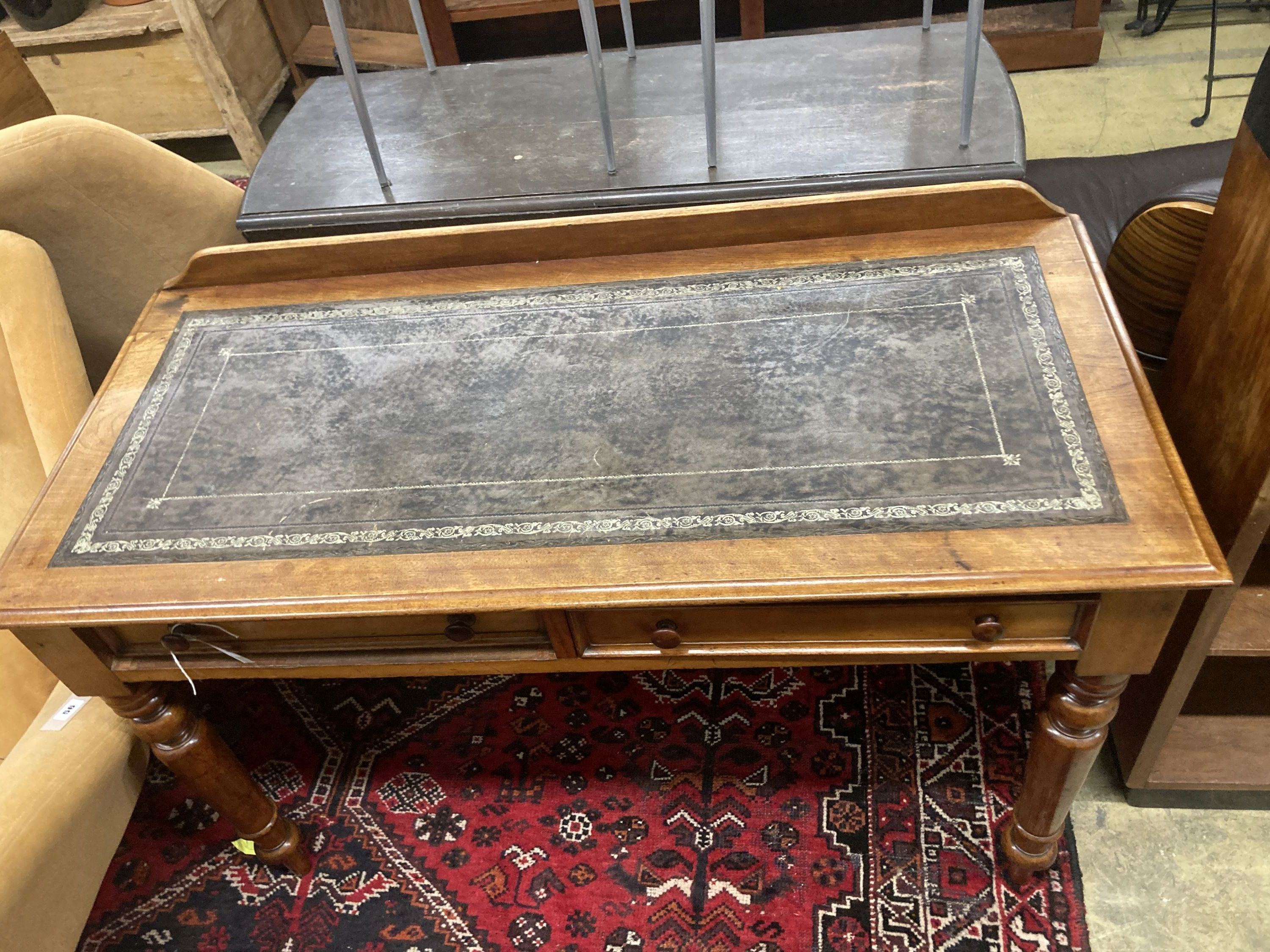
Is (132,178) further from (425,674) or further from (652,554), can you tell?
(652,554)

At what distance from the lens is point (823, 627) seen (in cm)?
124

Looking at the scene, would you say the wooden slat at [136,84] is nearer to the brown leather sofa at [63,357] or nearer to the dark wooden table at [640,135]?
the dark wooden table at [640,135]

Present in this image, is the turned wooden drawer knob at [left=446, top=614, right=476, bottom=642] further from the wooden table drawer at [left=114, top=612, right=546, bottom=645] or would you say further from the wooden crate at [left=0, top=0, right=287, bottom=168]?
the wooden crate at [left=0, top=0, right=287, bottom=168]

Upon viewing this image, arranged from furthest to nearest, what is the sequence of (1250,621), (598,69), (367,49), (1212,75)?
(367,49) → (1212,75) → (598,69) → (1250,621)

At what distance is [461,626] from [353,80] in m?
1.03

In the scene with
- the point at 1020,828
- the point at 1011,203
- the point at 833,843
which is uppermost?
the point at 1011,203

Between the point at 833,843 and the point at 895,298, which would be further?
the point at 833,843

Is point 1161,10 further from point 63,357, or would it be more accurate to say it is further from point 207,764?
point 207,764

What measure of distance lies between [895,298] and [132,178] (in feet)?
4.68

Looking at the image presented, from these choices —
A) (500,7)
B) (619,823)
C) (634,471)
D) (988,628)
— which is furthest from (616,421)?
(500,7)

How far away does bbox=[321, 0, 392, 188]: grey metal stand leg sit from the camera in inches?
63.3

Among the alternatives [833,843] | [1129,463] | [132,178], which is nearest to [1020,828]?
[833,843]

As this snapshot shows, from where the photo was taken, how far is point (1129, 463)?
116 centimetres

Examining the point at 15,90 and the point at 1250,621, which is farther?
the point at 15,90
